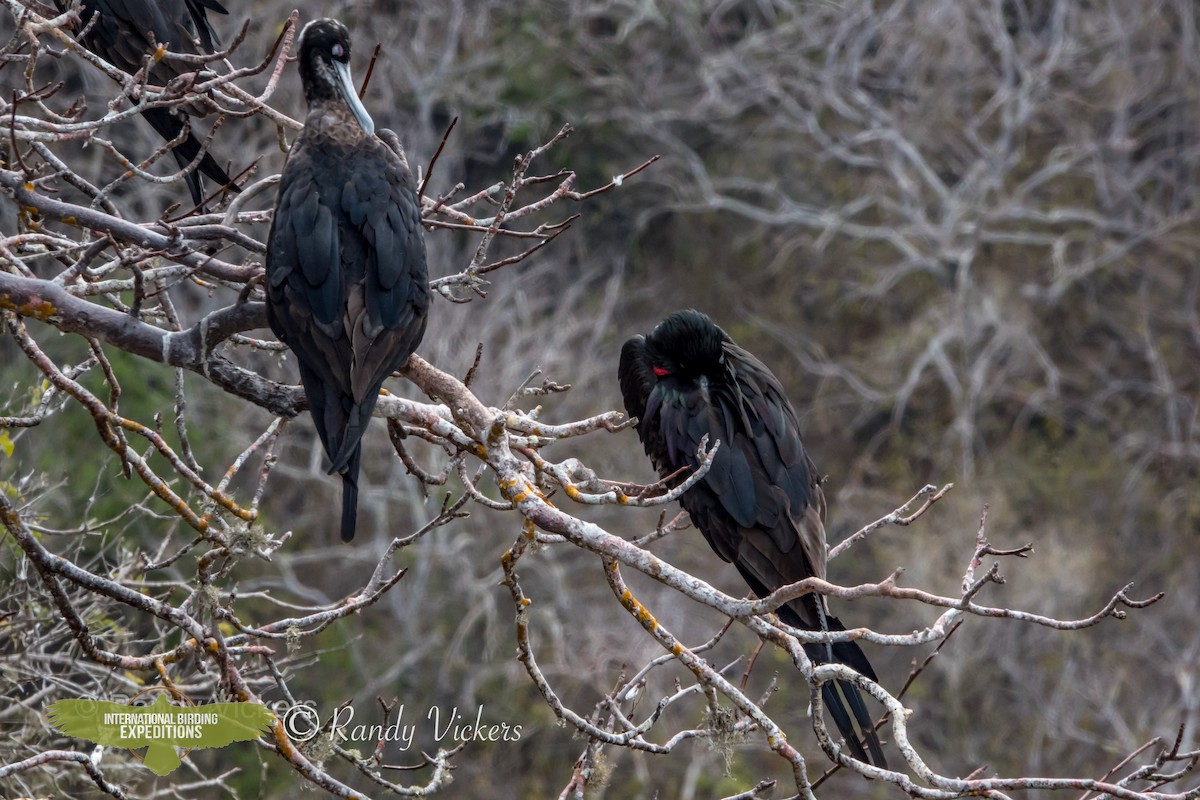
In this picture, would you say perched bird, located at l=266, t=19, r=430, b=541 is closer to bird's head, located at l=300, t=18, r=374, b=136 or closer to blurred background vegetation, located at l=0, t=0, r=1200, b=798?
bird's head, located at l=300, t=18, r=374, b=136

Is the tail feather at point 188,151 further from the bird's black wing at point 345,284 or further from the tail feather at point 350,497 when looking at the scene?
the tail feather at point 350,497

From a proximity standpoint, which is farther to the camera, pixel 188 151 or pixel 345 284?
pixel 188 151

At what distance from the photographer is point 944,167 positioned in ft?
48.8

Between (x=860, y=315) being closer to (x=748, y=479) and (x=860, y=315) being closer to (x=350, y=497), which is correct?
(x=748, y=479)

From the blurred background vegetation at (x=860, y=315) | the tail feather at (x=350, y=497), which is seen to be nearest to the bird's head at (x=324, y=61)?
the tail feather at (x=350, y=497)

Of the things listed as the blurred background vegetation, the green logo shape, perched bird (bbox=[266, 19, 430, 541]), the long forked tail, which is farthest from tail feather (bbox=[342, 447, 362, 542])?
the blurred background vegetation

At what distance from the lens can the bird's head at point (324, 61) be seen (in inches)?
141

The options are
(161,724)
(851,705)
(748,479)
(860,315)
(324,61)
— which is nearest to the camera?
(161,724)

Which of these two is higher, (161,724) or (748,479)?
(748,479)

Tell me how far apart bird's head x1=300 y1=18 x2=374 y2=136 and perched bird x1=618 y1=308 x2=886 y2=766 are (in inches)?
46.9

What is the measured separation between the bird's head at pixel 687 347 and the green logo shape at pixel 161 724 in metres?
1.74

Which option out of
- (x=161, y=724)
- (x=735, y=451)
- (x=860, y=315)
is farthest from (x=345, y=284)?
(x=860, y=315)

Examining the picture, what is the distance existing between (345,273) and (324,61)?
73 centimetres

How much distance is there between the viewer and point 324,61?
3664 millimetres
